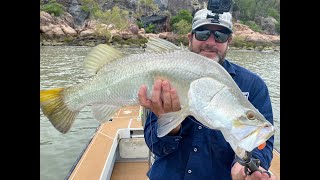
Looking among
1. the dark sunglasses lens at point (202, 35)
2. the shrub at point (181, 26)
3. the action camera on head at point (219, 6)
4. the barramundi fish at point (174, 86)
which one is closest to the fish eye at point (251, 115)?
the barramundi fish at point (174, 86)

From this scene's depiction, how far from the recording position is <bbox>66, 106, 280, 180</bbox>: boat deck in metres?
4.59

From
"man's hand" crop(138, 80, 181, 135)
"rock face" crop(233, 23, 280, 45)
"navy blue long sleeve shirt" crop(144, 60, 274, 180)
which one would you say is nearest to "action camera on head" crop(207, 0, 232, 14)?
"navy blue long sleeve shirt" crop(144, 60, 274, 180)

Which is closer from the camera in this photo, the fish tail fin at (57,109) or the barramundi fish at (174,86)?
the barramundi fish at (174,86)

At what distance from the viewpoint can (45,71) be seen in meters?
23.2

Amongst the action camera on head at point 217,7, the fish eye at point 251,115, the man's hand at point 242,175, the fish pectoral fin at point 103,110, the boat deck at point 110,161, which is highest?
the action camera on head at point 217,7

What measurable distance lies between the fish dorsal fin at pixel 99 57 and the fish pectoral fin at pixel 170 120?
0.50 metres

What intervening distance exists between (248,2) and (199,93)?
89006 mm

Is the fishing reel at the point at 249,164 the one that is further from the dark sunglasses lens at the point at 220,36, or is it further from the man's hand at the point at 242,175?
the dark sunglasses lens at the point at 220,36

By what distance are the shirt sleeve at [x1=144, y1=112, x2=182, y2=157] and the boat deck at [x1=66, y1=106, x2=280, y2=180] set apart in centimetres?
221

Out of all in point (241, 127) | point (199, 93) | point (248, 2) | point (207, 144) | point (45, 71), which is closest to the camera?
point (241, 127)

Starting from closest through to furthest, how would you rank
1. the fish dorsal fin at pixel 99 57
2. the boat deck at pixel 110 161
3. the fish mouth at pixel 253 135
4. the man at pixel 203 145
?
1. the fish mouth at pixel 253 135
2. the fish dorsal fin at pixel 99 57
3. the man at pixel 203 145
4. the boat deck at pixel 110 161

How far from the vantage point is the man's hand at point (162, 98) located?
2016mm
